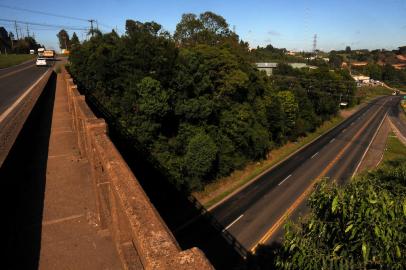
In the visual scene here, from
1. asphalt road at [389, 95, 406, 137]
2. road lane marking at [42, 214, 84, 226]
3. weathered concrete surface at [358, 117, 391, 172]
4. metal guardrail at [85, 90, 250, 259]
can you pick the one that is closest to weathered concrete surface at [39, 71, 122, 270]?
road lane marking at [42, 214, 84, 226]

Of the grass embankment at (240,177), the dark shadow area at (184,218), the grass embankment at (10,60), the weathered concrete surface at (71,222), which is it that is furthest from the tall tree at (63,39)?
the weathered concrete surface at (71,222)

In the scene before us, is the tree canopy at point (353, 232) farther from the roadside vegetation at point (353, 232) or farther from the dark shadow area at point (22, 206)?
the dark shadow area at point (22, 206)

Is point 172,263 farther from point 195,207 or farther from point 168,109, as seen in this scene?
point 168,109

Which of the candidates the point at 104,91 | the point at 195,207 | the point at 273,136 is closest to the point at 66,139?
the point at 195,207

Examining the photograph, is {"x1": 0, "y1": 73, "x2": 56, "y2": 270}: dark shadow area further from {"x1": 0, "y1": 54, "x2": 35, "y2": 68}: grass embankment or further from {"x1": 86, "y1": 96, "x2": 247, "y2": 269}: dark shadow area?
{"x1": 0, "y1": 54, "x2": 35, "y2": 68}: grass embankment

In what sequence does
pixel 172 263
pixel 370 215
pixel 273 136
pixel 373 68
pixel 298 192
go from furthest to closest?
pixel 373 68, pixel 273 136, pixel 298 192, pixel 370 215, pixel 172 263

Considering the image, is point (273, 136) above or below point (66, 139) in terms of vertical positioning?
below
